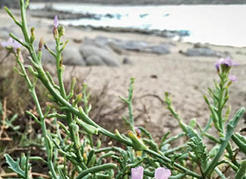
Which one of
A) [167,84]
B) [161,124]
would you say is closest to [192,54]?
[167,84]

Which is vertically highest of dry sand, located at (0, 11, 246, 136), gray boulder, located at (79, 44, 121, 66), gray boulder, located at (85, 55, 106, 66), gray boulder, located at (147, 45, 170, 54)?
gray boulder, located at (147, 45, 170, 54)

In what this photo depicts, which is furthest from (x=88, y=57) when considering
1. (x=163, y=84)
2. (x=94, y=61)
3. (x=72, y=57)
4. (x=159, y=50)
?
(x=159, y=50)

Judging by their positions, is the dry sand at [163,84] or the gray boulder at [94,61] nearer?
the dry sand at [163,84]

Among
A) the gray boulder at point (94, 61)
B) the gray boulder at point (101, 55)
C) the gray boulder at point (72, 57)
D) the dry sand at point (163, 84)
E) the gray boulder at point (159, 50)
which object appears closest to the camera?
the dry sand at point (163, 84)

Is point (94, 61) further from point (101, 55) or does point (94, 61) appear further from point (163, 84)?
point (163, 84)

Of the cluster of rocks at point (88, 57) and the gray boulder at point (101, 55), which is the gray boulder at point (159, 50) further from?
the gray boulder at point (101, 55)

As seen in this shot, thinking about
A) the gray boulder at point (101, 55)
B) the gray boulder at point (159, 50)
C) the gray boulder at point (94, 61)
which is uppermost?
the gray boulder at point (159, 50)

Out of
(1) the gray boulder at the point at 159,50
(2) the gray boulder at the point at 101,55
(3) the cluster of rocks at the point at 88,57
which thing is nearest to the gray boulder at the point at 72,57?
(3) the cluster of rocks at the point at 88,57

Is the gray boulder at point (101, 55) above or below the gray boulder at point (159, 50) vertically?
below

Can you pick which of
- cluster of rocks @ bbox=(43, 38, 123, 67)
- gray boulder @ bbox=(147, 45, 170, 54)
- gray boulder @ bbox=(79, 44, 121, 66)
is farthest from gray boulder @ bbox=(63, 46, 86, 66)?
gray boulder @ bbox=(147, 45, 170, 54)

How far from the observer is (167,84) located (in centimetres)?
380

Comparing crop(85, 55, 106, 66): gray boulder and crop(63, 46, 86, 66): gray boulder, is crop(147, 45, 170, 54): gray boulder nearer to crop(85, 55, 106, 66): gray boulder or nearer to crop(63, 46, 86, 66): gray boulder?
crop(85, 55, 106, 66): gray boulder

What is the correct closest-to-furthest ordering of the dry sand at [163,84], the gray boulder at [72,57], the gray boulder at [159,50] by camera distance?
the dry sand at [163,84], the gray boulder at [72,57], the gray boulder at [159,50]

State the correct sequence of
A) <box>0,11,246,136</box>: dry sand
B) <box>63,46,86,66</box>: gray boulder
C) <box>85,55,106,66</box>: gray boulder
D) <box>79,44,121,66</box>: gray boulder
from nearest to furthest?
<box>0,11,246,136</box>: dry sand
<box>63,46,86,66</box>: gray boulder
<box>85,55,106,66</box>: gray boulder
<box>79,44,121,66</box>: gray boulder
